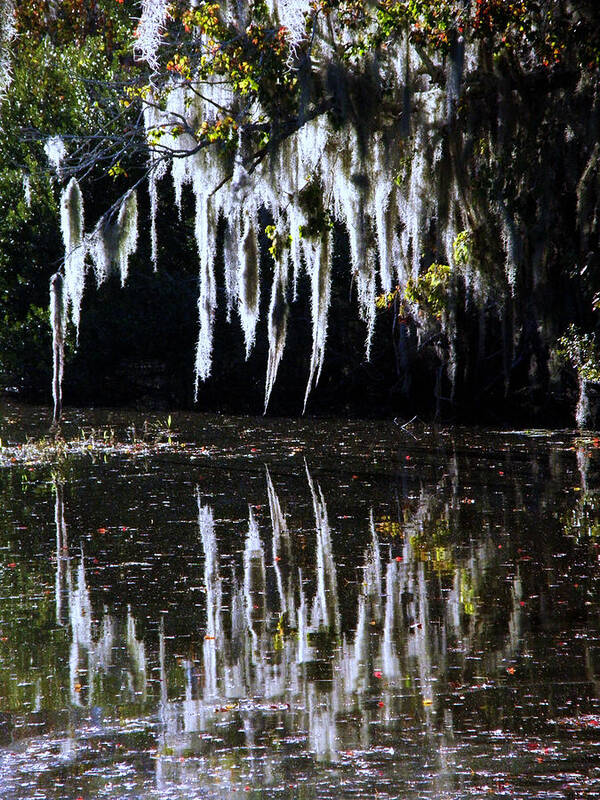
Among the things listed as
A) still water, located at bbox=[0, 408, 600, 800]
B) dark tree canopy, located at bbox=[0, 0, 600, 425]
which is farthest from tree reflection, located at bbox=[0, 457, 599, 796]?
dark tree canopy, located at bbox=[0, 0, 600, 425]

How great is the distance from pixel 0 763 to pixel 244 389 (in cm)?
1439

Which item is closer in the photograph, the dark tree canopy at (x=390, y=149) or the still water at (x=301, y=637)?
the still water at (x=301, y=637)

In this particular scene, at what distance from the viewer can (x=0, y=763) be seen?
3.67 m

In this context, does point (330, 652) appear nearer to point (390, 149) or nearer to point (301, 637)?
point (301, 637)

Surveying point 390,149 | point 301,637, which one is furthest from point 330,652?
point 390,149

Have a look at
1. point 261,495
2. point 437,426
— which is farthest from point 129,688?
point 437,426

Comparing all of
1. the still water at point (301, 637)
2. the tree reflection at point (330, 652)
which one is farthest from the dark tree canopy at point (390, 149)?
the tree reflection at point (330, 652)

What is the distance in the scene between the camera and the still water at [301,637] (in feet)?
11.8

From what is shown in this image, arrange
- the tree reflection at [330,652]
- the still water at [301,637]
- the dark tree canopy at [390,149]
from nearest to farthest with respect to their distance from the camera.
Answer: the still water at [301,637] < the tree reflection at [330,652] < the dark tree canopy at [390,149]

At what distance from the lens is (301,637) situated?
5.12 metres

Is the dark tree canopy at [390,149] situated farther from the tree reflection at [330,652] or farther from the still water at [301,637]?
the tree reflection at [330,652]

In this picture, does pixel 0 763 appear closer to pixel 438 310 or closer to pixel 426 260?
pixel 438 310

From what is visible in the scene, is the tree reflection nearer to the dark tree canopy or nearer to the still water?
the still water

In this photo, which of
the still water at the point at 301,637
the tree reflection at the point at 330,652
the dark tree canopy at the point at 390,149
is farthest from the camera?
the dark tree canopy at the point at 390,149
